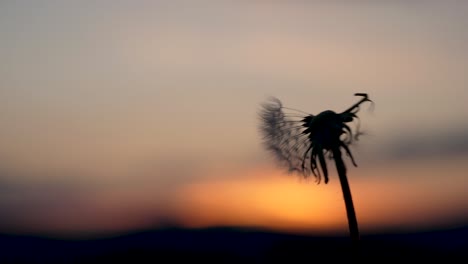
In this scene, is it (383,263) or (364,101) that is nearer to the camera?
(364,101)

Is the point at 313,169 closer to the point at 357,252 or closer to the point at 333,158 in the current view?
the point at 333,158

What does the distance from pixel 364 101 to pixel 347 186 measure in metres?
5.43

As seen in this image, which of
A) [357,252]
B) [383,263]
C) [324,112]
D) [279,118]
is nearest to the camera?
[357,252]

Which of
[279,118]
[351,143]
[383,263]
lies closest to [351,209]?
[351,143]

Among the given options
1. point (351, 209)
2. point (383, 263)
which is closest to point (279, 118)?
point (351, 209)

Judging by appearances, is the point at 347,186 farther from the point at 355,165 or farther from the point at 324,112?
the point at 324,112

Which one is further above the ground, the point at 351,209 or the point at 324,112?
the point at 324,112

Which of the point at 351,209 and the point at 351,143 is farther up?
the point at 351,143

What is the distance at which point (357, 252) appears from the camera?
4369 cm

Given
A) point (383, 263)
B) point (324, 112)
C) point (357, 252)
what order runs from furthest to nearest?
point (383, 263) → point (324, 112) → point (357, 252)

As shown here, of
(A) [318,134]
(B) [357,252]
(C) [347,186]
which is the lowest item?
(B) [357,252]

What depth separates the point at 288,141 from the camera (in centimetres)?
4869

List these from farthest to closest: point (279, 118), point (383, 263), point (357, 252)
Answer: point (383, 263), point (279, 118), point (357, 252)

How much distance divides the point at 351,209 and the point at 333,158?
3315mm
